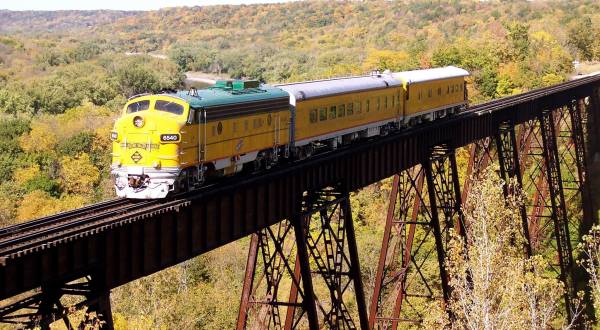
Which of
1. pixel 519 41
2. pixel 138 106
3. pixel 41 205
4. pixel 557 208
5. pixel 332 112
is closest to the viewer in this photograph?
pixel 138 106

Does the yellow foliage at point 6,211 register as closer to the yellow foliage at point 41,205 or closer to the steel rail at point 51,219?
the yellow foliage at point 41,205

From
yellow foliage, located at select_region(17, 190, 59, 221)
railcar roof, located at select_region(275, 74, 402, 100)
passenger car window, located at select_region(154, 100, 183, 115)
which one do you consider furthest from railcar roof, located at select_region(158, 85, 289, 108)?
yellow foliage, located at select_region(17, 190, 59, 221)

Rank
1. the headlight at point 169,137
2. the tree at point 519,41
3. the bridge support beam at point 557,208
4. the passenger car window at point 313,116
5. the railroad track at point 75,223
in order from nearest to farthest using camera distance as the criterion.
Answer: the railroad track at point 75,223, the headlight at point 169,137, the passenger car window at point 313,116, the bridge support beam at point 557,208, the tree at point 519,41

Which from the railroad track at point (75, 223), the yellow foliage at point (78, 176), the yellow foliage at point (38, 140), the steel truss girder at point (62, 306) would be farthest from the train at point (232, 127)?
the yellow foliage at point (38, 140)

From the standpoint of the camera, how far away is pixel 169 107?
59.9 feet

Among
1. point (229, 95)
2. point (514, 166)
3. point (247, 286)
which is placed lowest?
point (514, 166)

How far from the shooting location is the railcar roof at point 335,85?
2359 centimetres

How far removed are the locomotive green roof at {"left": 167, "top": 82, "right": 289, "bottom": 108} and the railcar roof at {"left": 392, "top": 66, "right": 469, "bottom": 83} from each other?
1094 cm

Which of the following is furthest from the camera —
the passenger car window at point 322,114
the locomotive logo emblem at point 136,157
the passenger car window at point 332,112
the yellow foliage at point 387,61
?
the yellow foliage at point 387,61

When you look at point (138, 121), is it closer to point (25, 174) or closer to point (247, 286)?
point (247, 286)

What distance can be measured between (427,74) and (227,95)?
1695 cm

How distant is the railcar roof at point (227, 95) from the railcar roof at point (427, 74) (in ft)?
35.9

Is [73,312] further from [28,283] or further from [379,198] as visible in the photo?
[379,198]

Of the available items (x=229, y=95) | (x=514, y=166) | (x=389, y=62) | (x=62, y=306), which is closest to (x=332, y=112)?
(x=229, y=95)
